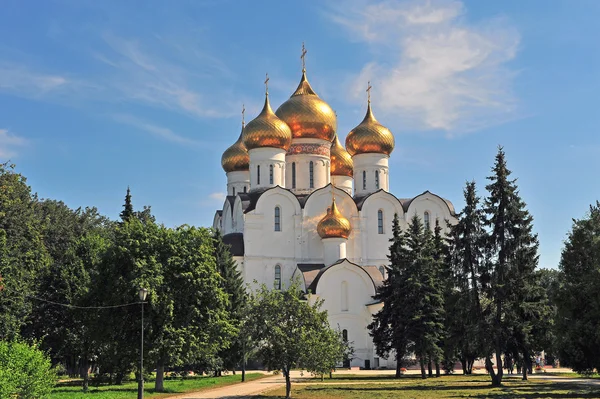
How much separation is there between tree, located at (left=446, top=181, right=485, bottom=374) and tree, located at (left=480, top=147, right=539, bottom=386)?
40cm

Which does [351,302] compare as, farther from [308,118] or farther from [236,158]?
[236,158]

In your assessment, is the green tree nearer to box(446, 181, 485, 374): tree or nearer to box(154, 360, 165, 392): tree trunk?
box(154, 360, 165, 392): tree trunk

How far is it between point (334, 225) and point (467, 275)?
61.5ft

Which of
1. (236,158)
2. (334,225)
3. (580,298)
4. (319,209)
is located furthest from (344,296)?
(580,298)

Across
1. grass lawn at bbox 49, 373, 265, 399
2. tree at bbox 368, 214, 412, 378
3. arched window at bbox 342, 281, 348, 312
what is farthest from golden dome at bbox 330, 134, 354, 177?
grass lawn at bbox 49, 373, 265, 399

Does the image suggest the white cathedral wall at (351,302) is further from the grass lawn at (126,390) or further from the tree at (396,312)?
the grass lawn at (126,390)

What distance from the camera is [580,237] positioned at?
78.7ft

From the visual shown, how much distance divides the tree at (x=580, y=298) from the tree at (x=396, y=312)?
12177mm

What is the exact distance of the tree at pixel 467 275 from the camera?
95.2ft

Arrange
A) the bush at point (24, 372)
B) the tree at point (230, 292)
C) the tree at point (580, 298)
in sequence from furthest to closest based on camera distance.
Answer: the tree at point (230, 292)
the tree at point (580, 298)
the bush at point (24, 372)

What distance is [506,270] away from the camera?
28.7 metres

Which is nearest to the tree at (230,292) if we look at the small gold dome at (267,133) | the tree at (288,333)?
the small gold dome at (267,133)

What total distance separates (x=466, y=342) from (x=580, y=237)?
762 centimetres

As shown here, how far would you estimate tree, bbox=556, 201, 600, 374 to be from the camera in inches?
887
